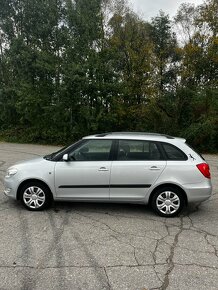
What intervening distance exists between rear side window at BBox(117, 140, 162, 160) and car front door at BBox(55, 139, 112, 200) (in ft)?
0.81

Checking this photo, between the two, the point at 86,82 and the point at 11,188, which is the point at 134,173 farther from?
the point at 86,82

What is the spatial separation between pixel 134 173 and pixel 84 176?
948 millimetres

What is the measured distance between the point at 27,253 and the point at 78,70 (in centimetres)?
1484

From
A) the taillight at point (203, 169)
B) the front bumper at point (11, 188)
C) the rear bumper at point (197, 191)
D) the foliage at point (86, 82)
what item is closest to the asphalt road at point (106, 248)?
the front bumper at point (11, 188)

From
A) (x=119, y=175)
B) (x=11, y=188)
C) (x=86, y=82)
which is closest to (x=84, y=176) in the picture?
(x=119, y=175)

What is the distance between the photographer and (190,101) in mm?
17188

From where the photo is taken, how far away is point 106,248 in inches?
164

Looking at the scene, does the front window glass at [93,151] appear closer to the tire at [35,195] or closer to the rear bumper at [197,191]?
the tire at [35,195]

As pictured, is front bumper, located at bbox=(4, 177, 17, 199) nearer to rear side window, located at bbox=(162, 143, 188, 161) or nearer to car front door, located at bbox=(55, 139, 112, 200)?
car front door, located at bbox=(55, 139, 112, 200)

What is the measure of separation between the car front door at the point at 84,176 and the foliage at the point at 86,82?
11690 millimetres

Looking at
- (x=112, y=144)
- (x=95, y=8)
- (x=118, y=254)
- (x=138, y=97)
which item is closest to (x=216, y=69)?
(x=138, y=97)

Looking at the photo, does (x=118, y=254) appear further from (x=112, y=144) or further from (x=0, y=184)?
(x=0, y=184)

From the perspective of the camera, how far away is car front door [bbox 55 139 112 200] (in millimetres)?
5480

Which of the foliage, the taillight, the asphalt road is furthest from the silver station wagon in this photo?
the foliage
